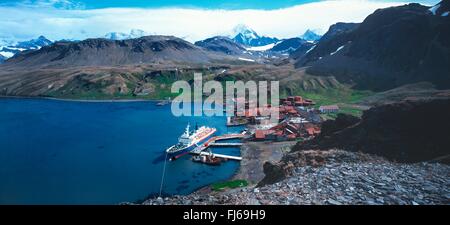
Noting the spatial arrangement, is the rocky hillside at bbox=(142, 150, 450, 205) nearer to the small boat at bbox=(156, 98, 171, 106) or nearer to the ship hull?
the ship hull

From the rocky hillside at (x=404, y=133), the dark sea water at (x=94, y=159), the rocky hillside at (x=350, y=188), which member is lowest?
the dark sea water at (x=94, y=159)

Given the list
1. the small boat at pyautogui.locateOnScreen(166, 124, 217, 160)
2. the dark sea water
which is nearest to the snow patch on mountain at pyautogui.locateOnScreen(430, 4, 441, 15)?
the dark sea water

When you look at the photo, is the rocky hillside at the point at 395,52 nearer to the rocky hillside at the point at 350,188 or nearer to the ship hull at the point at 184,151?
the ship hull at the point at 184,151

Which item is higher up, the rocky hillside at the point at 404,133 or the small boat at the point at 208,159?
the rocky hillside at the point at 404,133

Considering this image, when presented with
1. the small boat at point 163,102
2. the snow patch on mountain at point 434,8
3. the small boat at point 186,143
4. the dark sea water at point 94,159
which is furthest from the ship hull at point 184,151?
the snow patch on mountain at point 434,8

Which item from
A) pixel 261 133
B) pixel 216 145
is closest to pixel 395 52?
pixel 261 133
